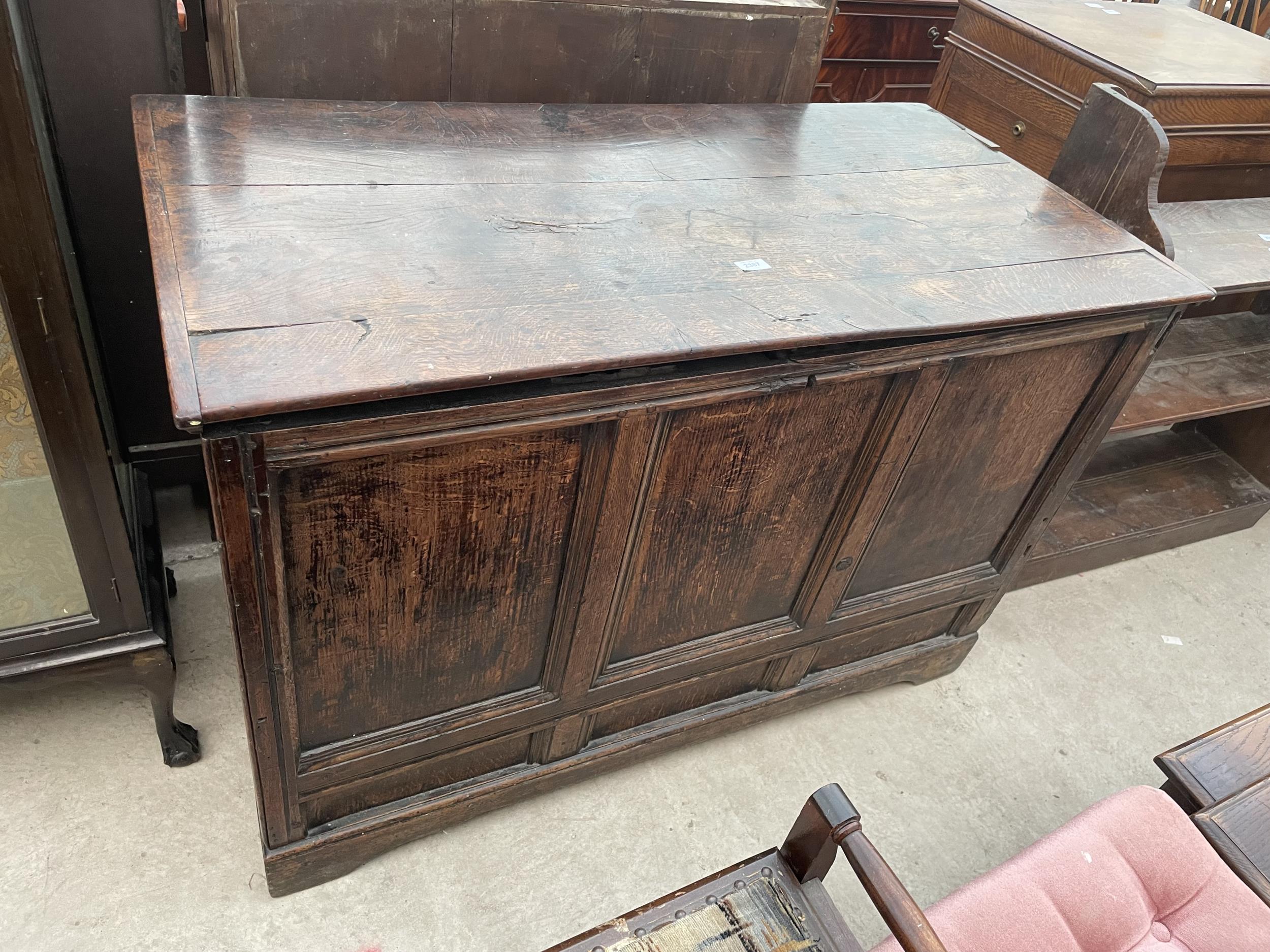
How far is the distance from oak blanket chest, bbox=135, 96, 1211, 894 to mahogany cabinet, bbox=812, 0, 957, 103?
164cm

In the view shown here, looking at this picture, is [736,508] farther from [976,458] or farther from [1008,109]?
[1008,109]

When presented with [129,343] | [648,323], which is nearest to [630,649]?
[648,323]

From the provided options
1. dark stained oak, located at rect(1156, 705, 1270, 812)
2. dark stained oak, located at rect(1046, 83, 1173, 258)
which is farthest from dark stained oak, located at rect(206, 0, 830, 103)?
dark stained oak, located at rect(1156, 705, 1270, 812)

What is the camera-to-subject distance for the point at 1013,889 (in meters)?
1.32

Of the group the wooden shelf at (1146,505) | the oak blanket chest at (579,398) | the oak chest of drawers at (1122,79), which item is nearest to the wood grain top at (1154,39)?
the oak chest of drawers at (1122,79)

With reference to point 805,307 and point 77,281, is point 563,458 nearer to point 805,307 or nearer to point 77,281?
point 805,307

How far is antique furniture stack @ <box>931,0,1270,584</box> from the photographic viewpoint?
2.12 meters

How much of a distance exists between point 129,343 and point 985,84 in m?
2.20

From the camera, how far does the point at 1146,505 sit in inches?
106

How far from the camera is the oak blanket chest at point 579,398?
109 cm

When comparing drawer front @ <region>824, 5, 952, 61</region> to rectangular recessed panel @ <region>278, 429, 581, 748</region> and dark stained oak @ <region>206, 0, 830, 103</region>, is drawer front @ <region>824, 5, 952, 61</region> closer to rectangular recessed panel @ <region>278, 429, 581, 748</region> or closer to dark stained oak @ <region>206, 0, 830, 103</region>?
dark stained oak @ <region>206, 0, 830, 103</region>

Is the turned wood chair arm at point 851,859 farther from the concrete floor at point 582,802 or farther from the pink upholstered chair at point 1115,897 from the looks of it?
the concrete floor at point 582,802

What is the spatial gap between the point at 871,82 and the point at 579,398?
2.91 m

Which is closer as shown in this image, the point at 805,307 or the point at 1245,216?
the point at 805,307
